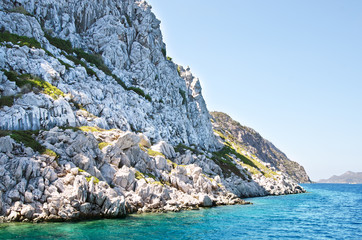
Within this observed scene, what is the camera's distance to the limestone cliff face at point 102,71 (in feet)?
209

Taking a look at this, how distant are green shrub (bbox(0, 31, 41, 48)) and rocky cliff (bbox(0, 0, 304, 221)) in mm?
331

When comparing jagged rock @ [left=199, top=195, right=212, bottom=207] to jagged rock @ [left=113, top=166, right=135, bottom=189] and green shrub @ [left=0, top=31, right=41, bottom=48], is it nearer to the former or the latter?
jagged rock @ [left=113, top=166, right=135, bottom=189]

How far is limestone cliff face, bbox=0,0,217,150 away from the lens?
63.6 metres

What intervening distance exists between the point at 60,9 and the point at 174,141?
62.7m

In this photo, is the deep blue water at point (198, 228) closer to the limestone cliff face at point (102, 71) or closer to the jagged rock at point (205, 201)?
the jagged rock at point (205, 201)

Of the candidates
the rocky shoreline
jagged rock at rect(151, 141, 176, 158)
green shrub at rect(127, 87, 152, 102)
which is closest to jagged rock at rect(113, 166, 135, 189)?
the rocky shoreline

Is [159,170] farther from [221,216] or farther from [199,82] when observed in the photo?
[199,82]

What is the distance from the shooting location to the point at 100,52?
104m

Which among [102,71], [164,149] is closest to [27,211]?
[164,149]

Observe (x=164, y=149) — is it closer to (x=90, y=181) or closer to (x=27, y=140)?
(x=90, y=181)

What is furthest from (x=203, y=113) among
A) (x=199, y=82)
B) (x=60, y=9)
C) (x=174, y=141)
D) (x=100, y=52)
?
(x=60, y=9)

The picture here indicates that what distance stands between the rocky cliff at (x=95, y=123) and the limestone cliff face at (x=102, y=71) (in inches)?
13.6

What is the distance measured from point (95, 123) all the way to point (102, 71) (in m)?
Result: 29.6

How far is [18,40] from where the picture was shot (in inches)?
2886
